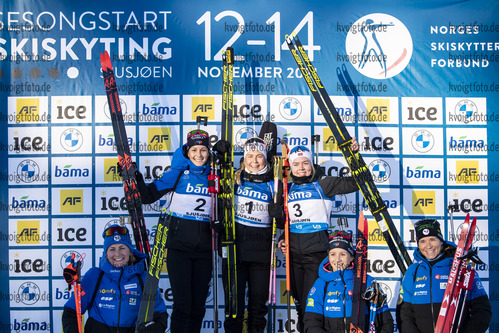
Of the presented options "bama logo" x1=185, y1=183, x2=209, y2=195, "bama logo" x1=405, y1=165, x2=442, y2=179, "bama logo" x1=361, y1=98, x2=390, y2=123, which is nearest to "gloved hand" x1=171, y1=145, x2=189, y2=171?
"bama logo" x1=185, y1=183, x2=209, y2=195

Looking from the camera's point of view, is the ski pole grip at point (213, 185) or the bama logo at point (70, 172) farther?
the bama logo at point (70, 172)

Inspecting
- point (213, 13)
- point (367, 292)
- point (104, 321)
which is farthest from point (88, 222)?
point (367, 292)

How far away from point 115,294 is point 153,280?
34 cm

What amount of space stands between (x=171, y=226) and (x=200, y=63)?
1808 mm

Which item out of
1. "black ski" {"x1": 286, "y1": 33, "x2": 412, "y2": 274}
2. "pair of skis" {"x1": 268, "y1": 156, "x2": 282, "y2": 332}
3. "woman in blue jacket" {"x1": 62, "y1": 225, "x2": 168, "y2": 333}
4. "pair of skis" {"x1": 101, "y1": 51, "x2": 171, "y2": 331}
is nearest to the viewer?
"woman in blue jacket" {"x1": 62, "y1": 225, "x2": 168, "y2": 333}

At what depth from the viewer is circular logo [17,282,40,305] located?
5.12 metres

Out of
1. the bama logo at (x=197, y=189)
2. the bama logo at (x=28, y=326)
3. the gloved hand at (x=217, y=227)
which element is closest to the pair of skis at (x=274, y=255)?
→ the gloved hand at (x=217, y=227)

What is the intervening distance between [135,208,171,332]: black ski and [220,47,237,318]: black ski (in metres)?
0.55

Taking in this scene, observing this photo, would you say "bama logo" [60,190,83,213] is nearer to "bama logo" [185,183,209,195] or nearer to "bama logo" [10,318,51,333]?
"bama logo" [10,318,51,333]

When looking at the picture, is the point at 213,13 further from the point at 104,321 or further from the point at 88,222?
the point at 104,321

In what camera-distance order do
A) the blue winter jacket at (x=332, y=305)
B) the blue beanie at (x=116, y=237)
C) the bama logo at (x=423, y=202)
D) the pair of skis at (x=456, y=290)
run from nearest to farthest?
1. the pair of skis at (x=456, y=290)
2. the blue winter jacket at (x=332, y=305)
3. the blue beanie at (x=116, y=237)
4. the bama logo at (x=423, y=202)

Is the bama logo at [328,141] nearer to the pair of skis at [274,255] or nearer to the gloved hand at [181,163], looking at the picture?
the pair of skis at [274,255]

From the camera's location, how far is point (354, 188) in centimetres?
450

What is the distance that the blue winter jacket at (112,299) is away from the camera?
379 centimetres
